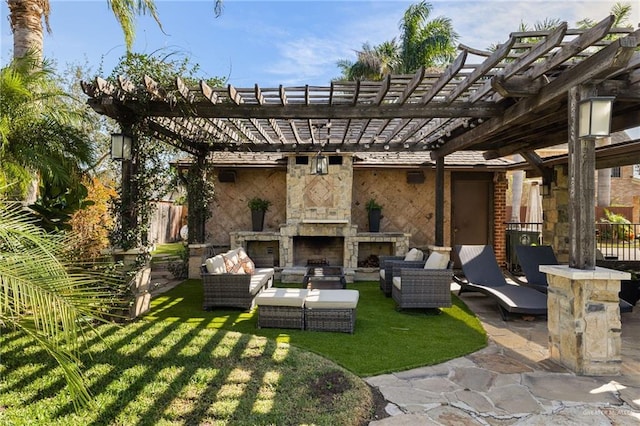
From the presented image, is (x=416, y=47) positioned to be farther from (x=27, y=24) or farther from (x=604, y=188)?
(x=27, y=24)

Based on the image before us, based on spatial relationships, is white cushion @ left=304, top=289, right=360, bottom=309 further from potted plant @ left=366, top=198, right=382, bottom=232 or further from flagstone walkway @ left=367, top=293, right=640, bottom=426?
potted plant @ left=366, top=198, right=382, bottom=232

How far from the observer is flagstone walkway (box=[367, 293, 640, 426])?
3184mm

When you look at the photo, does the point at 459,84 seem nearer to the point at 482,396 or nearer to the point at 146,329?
the point at 482,396

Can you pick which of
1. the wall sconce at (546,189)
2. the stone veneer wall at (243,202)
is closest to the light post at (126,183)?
the stone veneer wall at (243,202)

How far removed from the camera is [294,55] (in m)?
9.52

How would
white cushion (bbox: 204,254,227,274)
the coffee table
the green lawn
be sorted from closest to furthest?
1. the green lawn
2. white cushion (bbox: 204,254,227,274)
3. the coffee table

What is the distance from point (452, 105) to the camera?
235 inches

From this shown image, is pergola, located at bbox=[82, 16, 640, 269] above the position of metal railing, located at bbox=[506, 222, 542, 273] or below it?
above

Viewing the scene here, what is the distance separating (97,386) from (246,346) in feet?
5.19

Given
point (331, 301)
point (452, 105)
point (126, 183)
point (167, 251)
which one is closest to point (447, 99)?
point (452, 105)

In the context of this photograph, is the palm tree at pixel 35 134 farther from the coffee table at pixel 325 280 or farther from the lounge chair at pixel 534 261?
the lounge chair at pixel 534 261

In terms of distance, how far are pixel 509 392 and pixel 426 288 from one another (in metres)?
2.81

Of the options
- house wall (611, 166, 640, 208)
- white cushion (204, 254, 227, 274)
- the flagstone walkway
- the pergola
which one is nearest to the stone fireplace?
the pergola

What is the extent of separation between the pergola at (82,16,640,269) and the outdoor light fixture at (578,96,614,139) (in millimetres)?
243
